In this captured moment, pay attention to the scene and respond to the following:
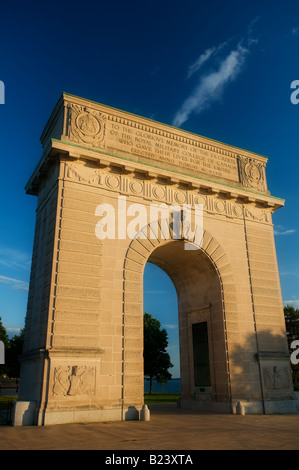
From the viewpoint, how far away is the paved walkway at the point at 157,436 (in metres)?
9.34

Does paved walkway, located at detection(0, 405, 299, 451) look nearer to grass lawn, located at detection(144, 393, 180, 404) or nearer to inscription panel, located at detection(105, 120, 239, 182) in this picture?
inscription panel, located at detection(105, 120, 239, 182)

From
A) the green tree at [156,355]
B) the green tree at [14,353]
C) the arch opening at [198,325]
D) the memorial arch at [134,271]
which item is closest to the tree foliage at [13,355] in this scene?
the green tree at [14,353]

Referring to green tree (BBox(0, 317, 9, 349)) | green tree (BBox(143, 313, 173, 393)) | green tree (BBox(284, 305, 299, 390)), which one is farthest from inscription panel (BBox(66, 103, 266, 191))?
green tree (BBox(0, 317, 9, 349))

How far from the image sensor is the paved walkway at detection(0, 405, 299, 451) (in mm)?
9336

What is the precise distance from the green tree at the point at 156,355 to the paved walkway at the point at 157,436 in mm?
37079

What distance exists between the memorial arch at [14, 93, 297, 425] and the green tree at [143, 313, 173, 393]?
29.0 meters

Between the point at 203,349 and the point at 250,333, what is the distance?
2869 mm

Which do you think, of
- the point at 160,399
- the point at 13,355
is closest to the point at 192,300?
the point at 160,399

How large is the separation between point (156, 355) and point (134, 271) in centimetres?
3608

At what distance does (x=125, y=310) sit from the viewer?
17.2 m

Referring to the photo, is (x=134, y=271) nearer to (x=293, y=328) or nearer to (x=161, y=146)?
(x=161, y=146)

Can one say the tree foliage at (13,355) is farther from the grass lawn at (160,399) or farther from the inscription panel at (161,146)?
the inscription panel at (161,146)
